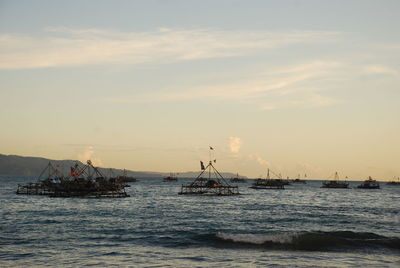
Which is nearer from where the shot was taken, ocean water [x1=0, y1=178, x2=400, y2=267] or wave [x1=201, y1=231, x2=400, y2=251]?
ocean water [x1=0, y1=178, x2=400, y2=267]

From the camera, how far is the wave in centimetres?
3672

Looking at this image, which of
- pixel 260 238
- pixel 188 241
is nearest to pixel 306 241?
pixel 260 238

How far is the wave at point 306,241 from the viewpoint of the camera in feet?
120

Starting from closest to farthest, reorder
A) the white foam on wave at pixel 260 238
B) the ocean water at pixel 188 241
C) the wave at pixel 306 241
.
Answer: the ocean water at pixel 188 241 → the wave at pixel 306 241 → the white foam on wave at pixel 260 238

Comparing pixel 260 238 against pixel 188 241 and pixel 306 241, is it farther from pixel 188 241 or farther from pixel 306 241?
pixel 188 241

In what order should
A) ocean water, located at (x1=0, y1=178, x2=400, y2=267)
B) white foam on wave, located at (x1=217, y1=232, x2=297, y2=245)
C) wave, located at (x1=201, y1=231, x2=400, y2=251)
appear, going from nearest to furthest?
ocean water, located at (x1=0, y1=178, x2=400, y2=267) → wave, located at (x1=201, y1=231, x2=400, y2=251) → white foam on wave, located at (x1=217, y1=232, x2=297, y2=245)

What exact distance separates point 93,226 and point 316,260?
24.6 meters

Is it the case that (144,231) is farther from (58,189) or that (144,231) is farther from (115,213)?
(58,189)

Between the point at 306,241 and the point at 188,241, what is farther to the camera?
the point at 188,241

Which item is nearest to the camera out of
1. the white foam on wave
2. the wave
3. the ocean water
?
the ocean water

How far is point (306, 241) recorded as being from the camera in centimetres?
3847

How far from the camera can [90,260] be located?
29.3 metres

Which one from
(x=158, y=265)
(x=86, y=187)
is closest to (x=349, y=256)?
(x=158, y=265)

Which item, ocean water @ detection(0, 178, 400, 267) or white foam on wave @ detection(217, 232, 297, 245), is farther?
white foam on wave @ detection(217, 232, 297, 245)
